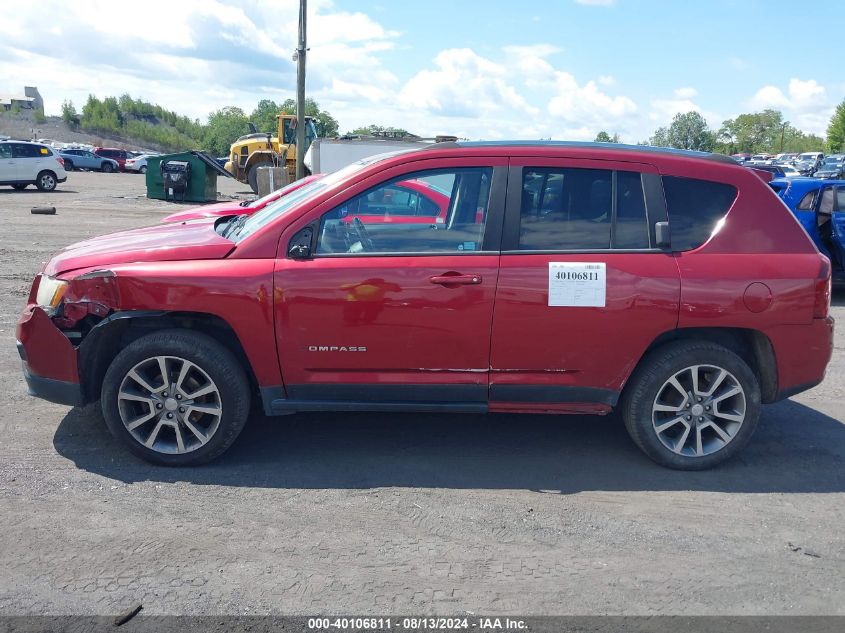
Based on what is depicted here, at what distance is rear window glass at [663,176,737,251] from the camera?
4.78 m

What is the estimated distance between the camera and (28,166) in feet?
91.7

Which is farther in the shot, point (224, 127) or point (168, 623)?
point (224, 127)

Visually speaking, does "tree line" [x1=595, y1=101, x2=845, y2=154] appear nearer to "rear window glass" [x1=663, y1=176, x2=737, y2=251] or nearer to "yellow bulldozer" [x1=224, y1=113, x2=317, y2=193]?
"yellow bulldozer" [x1=224, y1=113, x2=317, y2=193]

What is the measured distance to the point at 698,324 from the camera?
4676 mm

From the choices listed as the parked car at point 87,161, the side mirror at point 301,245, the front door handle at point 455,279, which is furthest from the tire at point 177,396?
the parked car at point 87,161

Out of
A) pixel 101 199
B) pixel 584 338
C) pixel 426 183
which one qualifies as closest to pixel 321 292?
pixel 426 183

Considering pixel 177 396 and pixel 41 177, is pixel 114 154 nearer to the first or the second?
pixel 41 177

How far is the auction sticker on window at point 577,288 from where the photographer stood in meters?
4.60

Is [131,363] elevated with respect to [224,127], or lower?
lower

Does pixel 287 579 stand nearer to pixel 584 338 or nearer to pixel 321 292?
pixel 321 292

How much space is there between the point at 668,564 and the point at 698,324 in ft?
4.97

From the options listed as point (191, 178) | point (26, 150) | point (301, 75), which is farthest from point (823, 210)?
point (26, 150)

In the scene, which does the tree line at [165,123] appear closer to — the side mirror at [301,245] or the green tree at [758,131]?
the green tree at [758,131]

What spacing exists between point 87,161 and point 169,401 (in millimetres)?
55379
